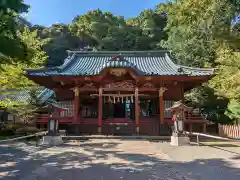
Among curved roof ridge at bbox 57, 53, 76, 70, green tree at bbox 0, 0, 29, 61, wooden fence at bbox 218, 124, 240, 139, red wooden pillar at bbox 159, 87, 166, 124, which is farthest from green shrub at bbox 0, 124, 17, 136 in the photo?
wooden fence at bbox 218, 124, 240, 139

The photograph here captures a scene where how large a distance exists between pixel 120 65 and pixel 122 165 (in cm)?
684

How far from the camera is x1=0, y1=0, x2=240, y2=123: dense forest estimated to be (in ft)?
14.4

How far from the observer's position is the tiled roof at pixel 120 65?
39.2 feet

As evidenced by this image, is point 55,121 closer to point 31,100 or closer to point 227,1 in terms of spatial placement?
point 31,100

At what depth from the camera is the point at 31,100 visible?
1364 centimetres

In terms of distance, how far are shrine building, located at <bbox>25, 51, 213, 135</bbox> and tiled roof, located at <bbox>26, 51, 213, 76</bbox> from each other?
5 cm

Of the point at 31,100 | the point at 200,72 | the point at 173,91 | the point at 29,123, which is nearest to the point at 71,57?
the point at 31,100

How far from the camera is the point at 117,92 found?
13078 millimetres

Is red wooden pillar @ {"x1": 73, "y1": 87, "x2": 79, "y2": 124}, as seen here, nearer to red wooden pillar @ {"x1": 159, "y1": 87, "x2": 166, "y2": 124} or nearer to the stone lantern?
red wooden pillar @ {"x1": 159, "y1": 87, "x2": 166, "y2": 124}

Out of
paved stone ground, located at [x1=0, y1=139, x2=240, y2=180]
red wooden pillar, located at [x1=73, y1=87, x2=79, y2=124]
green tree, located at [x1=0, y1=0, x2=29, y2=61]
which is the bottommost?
paved stone ground, located at [x1=0, y1=139, x2=240, y2=180]

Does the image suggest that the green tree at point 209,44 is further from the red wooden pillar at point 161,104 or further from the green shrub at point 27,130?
the green shrub at point 27,130

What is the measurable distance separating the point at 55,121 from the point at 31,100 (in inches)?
211

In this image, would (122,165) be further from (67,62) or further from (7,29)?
(67,62)

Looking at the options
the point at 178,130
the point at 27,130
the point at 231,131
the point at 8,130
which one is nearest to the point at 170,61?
the point at 231,131
